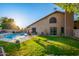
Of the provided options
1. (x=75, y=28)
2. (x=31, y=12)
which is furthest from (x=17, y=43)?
(x=75, y=28)

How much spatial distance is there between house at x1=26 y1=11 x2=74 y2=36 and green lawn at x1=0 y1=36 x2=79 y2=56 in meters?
0.08

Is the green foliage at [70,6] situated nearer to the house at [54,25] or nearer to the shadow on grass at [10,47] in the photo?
the house at [54,25]

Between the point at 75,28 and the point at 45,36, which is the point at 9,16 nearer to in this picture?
the point at 45,36

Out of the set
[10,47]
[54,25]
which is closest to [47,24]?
[54,25]

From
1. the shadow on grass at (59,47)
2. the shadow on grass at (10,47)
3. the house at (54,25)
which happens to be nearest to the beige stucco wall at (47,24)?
the house at (54,25)

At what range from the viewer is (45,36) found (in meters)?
4.41

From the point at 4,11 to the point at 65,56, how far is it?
89 centimetres

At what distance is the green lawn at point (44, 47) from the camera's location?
171 inches

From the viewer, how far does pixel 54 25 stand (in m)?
4.43

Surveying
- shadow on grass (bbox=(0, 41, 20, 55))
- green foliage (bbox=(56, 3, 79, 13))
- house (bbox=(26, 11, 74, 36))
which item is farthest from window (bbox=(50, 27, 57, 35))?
shadow on grass (bbox=(0, 41, 20, 55))

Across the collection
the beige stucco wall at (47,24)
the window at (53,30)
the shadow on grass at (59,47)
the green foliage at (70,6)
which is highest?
the green foliage at (70,6)

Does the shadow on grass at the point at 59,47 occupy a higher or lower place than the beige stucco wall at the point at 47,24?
lower

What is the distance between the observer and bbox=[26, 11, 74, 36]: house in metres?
4.40

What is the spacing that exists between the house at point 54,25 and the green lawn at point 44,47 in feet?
0.25
